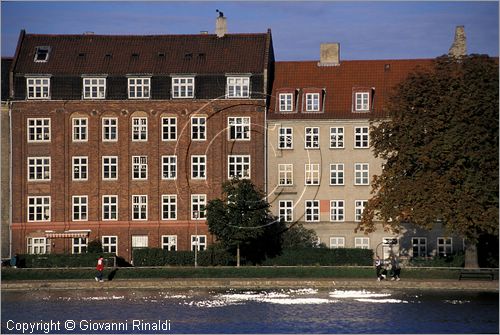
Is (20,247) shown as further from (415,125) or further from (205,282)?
(415,125)

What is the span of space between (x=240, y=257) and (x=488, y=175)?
19395mm

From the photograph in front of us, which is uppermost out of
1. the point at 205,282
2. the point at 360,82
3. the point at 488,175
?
the point at 360,82

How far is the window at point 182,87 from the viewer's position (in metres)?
104

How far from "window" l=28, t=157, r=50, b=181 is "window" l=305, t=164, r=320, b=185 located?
57.3ft

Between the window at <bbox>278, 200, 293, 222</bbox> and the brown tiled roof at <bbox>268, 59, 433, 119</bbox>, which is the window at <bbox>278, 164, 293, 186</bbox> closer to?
the window at <bbox>278, 200, 293, 222</bbox>

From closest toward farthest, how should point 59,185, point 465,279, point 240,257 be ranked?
point 465,279
point 240,257
point 59,185

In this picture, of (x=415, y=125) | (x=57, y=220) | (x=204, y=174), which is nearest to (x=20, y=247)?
(x=57, y=220)

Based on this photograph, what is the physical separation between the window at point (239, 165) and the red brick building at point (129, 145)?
7 centimetres

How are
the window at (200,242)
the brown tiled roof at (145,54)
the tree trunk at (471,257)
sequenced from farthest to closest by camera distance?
the brown tiled roof at (145,54) < the window at (200,242) < the tree trunk at (471,257)

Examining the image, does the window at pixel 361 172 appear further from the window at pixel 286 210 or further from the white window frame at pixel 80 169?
the white window frame at pixel 80 169

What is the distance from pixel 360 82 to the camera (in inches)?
4136

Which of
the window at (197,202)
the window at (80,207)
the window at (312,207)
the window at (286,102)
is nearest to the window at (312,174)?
the window at (312,207)

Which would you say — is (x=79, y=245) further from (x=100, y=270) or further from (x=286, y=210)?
(x=100, y=270)

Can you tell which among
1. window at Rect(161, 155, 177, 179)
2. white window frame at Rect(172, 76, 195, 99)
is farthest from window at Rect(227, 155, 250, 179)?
white window frame at Rect(172, 76, 195, 99)
